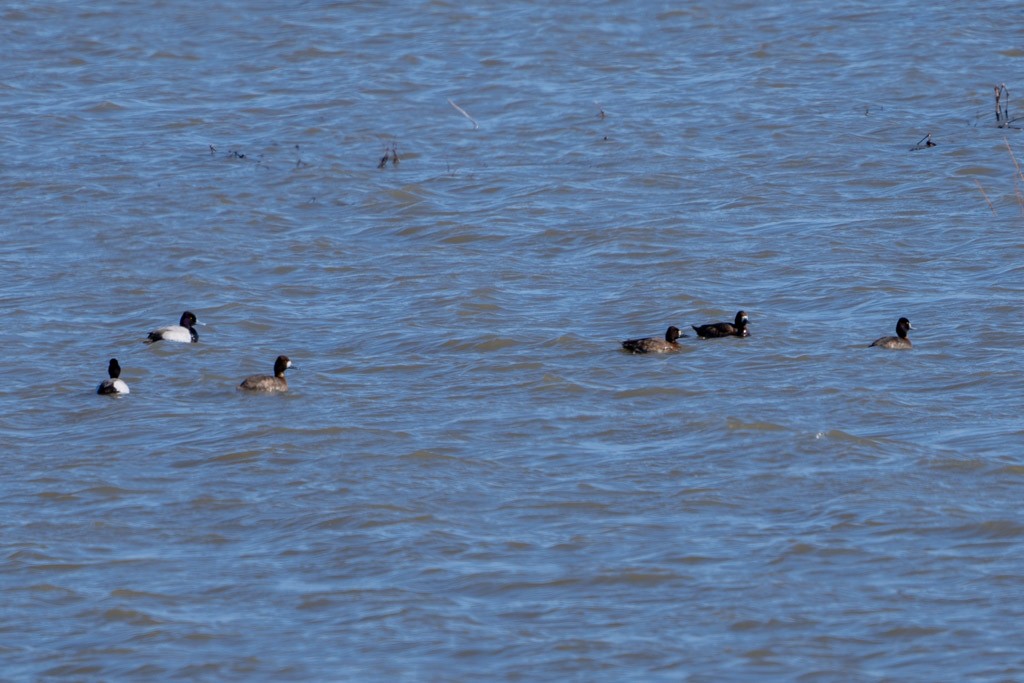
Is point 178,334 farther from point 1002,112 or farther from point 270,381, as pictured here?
point 1002,112

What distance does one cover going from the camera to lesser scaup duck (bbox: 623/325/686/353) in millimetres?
14398

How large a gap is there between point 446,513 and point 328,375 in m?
3.51

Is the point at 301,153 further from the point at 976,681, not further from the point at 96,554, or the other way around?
the point at 976,681

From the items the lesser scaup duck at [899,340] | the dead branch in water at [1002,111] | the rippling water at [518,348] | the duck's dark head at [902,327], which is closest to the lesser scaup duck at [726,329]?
the rippling water at [518,348]

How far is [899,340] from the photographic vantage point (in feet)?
46.6

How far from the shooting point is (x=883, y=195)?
18828mm

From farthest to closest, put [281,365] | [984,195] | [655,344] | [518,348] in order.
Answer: [984,195] → [518,348] → [655,344] → [281,365]

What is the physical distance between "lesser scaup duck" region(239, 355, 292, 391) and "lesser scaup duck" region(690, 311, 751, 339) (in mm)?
3601

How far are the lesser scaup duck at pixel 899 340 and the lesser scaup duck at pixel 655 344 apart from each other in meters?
1.68

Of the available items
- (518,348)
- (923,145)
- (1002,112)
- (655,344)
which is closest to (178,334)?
(518,348)

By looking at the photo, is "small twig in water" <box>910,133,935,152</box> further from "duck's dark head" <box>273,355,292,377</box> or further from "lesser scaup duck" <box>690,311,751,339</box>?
"duck's dark head" <box>273,355,292,377</box>

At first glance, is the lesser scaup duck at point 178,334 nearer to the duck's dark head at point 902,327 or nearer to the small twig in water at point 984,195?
the duck's dark head at point 902,327

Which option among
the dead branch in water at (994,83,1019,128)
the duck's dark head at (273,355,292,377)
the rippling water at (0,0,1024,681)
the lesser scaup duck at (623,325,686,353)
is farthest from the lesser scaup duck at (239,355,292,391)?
the dead branch in water at (994,83,1019,128)

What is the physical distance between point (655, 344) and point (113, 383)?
451cm
